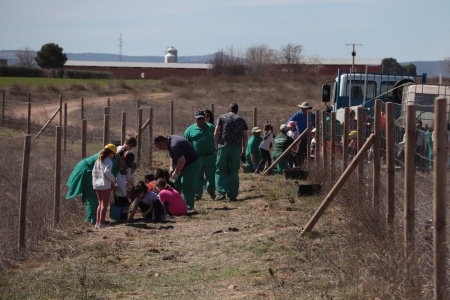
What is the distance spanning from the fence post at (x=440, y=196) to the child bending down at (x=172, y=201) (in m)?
7.66

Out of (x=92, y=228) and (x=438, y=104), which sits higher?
(x=438, y=104)

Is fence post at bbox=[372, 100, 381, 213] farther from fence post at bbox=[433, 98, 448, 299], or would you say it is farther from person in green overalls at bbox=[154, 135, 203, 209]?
person in green overalls at bbox=[154, 135, 203, 209]

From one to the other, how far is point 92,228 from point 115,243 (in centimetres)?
160

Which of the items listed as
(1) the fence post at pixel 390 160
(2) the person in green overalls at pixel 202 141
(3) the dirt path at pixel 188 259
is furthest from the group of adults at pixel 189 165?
(1) the fence post at pixel 390 160

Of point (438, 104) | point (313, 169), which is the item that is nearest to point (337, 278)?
point (438, 104)

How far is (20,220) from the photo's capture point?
35.0ft

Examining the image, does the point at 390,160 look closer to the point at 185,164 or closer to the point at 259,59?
the point at 185,164

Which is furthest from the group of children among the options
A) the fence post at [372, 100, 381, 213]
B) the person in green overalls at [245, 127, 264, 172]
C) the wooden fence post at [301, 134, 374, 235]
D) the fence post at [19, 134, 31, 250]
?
the person in green overalls at [245, 127, 264, 172]

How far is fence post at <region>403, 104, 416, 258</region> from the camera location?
678 centimetres

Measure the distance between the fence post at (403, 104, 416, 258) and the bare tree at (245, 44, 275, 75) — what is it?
224ft

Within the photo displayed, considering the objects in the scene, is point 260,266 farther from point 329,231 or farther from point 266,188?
point 266,188

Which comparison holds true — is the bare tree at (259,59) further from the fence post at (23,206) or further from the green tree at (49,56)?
the fence post at (23,206)

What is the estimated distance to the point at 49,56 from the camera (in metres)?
91.4

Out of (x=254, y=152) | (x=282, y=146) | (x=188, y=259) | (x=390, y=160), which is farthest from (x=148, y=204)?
(x=254, y=152)
